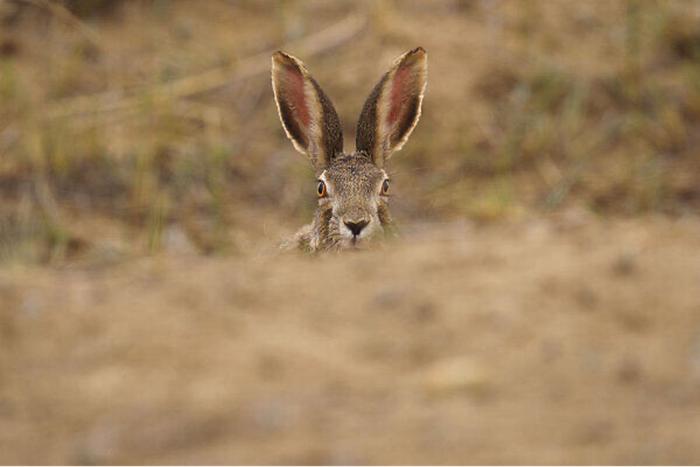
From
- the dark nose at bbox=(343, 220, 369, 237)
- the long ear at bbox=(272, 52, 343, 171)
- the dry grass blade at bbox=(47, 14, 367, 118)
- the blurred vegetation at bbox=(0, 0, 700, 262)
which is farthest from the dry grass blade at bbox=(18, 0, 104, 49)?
the dark nose at bbox=(343, 220, 369, 237)

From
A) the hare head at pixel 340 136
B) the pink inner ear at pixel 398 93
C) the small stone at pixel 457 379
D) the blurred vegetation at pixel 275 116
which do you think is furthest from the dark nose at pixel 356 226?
the small stone at pixel 457 379

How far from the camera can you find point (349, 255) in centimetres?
459

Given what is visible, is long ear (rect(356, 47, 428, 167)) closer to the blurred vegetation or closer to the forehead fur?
the forehead fur

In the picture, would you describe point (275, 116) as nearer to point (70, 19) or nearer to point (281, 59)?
point (70, 19)

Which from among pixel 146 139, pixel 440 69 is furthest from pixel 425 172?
pixel 146 139

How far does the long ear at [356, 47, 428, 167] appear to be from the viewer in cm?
616

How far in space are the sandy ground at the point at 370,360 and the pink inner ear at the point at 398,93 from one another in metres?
2.06

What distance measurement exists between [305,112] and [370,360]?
2857 mm

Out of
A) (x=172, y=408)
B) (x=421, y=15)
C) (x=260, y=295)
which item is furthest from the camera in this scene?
(x=421, y=15)

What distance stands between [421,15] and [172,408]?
6005mm

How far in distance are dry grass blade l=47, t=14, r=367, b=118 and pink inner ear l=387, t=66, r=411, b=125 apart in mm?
2009

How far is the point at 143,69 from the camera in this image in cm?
851

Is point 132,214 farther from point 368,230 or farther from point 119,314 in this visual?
point 119,314

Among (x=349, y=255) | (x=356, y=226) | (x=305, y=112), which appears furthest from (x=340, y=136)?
(x=349, y=255)
